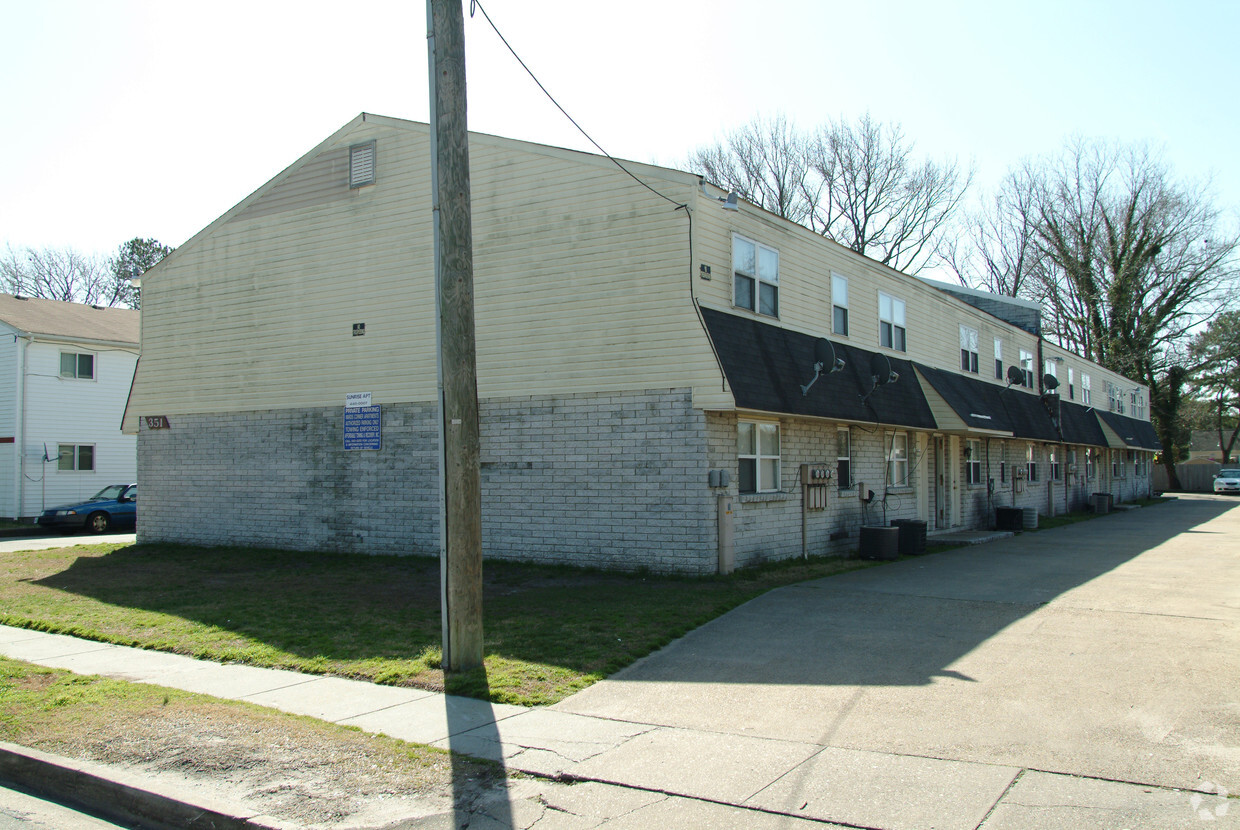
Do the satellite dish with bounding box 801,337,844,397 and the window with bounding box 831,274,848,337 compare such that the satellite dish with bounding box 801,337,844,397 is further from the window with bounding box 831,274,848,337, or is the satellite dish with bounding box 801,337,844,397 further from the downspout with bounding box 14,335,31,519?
the downspout with bounding box 14,335,31,519

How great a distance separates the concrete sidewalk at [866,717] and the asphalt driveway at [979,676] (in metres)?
0.03

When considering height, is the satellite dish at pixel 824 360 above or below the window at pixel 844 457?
above

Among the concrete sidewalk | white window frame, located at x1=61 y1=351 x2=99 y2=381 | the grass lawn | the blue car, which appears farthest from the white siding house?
white window frame, located at x1=61 y1=351 x2=99 y2=381

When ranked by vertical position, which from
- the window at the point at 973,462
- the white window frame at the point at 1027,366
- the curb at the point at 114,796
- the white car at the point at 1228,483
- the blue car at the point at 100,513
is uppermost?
the white window frame at the point at 1027,366

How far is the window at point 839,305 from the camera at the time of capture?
57.6 ft

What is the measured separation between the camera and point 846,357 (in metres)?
17.0

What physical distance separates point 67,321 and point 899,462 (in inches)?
1096

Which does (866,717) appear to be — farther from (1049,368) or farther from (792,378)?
(1049,368)

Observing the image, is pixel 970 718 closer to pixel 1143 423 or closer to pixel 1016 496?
pixel 1016 496

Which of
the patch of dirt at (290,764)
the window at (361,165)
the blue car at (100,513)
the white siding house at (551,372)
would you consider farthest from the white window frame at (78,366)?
the patch of dirt at (290,764)

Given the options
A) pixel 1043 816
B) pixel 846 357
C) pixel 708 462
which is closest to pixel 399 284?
pixel 708 462

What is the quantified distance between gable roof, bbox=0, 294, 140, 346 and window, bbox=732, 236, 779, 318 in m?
24.2

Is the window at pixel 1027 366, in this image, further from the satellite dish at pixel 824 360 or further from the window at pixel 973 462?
the satellite dish at pixel 824 360

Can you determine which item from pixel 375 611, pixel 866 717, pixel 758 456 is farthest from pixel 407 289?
pixel 866 717
